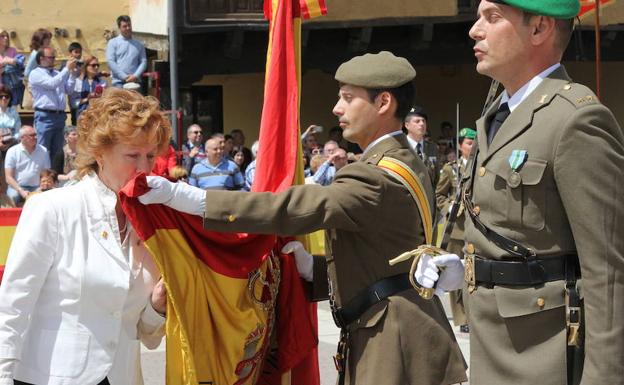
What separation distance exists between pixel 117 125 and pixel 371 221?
95 cm

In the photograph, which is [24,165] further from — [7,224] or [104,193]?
[104,193]

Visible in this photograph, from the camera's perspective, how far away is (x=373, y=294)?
409 centimetres

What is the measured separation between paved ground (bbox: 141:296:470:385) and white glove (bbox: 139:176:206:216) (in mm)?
3882

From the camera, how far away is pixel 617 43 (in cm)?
2123

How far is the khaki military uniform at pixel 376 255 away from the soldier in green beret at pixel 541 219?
1.97 feet

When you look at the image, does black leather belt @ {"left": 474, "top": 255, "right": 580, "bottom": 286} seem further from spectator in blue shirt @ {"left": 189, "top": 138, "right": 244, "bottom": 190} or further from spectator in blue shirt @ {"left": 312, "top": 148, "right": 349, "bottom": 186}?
spectator in blue shirt @ {"left": 189, "top": 138, "right": 244, "bottom": 190}

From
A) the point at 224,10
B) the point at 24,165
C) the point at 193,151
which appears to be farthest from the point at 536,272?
the point at 224,10

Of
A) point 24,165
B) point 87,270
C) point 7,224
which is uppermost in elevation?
point 87,270

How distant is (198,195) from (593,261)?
1.43 meters

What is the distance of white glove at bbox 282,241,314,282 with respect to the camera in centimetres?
455

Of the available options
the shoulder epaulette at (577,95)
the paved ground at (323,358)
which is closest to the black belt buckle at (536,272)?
the shoulder epaulette at (577,95)

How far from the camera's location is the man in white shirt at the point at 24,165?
12.6 metres

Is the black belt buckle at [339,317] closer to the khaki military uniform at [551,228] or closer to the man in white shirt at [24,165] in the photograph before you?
the khaki military uniform at [551,228]

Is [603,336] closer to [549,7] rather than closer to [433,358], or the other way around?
[549,7]
